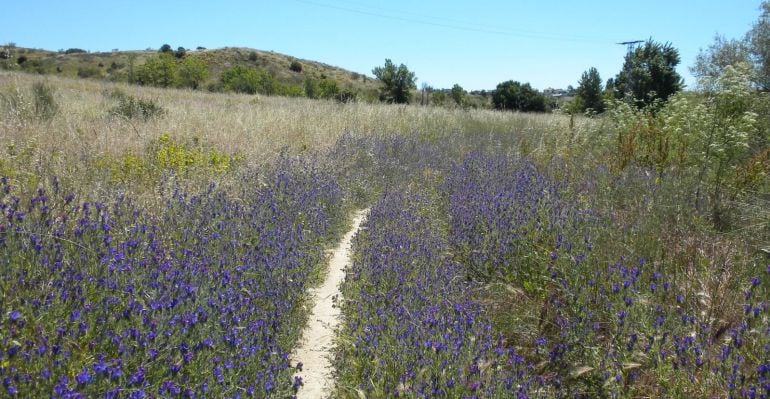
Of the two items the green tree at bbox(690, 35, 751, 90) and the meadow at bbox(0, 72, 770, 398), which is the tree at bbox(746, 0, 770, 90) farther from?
the meadow at bbox(0, 72, 770, 398)

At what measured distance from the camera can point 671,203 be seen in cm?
527

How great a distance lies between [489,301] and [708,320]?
1420 mm

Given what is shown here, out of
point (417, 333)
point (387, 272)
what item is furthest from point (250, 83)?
point (417, 333)

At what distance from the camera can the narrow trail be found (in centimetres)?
298

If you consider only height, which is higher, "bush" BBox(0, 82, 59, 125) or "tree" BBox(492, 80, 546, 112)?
"tree" BBox(492, 80, 546, 112)

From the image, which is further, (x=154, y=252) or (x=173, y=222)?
(x=173, y=222)

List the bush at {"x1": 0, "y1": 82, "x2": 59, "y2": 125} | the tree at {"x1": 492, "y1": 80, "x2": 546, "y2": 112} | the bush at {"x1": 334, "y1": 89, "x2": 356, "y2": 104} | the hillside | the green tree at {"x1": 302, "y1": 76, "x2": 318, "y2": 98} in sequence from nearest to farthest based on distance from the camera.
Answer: the bush at {"x1": 0, "y1": 82, "x2": 59, "y2": 125}
the bush at {"x1": 334, "y1": 89, "x2": 356, "y2": 104}
the green tree at {"x1": 302, "y1": 76, "x2": 318, "y2": 98}
the tree at {"x1": 492, "y1": 80, "x2": 546, "y2": 112}
the hillside

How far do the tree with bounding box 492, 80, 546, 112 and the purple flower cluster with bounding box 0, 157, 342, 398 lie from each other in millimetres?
45664

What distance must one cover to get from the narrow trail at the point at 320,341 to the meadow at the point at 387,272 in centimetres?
12

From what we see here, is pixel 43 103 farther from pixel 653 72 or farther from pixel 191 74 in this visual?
pixel 191 74

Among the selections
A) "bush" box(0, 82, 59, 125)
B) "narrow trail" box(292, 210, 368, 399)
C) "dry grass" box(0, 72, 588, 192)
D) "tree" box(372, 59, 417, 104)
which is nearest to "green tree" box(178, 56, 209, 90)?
"tree" box(372, 59, 417, 104)

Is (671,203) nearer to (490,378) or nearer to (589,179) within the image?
(589,179)

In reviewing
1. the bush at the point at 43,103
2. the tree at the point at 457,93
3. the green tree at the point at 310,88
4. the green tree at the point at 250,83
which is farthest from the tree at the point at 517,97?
the bush at the point at 43,103

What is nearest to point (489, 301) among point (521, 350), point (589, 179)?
point (521, 350)
